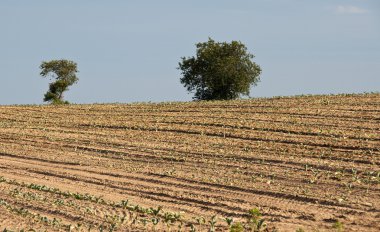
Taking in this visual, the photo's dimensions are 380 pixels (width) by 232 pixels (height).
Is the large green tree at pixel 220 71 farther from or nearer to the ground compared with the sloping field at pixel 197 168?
farther from the ground

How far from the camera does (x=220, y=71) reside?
61438 mm

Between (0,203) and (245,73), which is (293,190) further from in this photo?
(245,73)

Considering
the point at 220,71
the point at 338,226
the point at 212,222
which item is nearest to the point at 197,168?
the point at 212,222

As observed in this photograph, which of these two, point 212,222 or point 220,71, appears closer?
point 212,222

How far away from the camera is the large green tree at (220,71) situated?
61594 millimetres

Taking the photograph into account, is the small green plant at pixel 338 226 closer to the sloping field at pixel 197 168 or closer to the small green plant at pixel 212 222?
the sloping field at pixel 197 168

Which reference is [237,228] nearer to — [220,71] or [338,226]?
[338,226]

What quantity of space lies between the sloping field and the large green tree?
82.9 feet

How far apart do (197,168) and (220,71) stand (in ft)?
138

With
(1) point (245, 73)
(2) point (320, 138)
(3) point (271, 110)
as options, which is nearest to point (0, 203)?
(2) point (320, 138)

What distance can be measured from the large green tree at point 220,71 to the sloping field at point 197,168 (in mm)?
25265

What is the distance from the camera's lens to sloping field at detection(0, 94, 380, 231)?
44.8 ft

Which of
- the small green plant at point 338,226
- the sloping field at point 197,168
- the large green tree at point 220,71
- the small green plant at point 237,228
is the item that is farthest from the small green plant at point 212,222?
the large green tree at point 220,71

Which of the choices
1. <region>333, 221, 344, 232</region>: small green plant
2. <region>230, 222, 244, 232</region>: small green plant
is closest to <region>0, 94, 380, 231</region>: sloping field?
<region>333, 221, 344, 232</region>: small green plant
